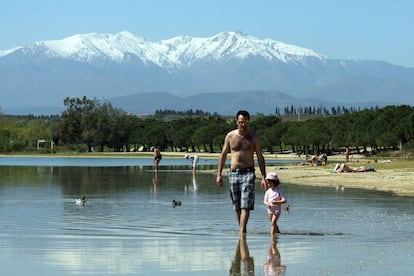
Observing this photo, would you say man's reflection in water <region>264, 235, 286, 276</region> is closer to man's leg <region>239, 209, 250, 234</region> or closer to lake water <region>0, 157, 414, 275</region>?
lake water <region>0, 157, 414, 275</region>

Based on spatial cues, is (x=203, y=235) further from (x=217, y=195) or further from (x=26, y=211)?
(x=217, y=195)

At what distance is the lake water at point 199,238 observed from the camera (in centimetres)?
1265

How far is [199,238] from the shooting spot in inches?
651

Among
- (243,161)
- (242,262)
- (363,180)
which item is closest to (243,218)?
(243,161)

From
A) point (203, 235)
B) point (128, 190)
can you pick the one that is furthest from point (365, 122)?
point (203, 235)

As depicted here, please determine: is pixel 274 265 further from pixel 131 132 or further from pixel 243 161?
pixel 131 132

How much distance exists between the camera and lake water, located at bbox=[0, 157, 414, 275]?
12648 mm

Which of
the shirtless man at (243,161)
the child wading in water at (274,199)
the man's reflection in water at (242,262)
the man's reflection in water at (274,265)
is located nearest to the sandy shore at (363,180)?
the child wading in water at (274,199)

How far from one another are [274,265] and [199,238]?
13.0 feet

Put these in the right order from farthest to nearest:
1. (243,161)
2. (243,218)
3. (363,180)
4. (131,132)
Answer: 1. (131,132)
2. (363,180)
3. (243,218)
4. (243,161)

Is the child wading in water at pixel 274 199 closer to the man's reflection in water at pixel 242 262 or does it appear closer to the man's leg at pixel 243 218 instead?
the man's leg at pixel 243 218

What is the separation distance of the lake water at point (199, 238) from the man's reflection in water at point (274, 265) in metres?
0.01

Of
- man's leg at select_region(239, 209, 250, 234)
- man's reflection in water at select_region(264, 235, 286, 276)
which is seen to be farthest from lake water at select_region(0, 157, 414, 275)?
man's leg at select_region(239, 209, 250, 234)

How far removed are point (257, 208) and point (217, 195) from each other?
660 centimetres
